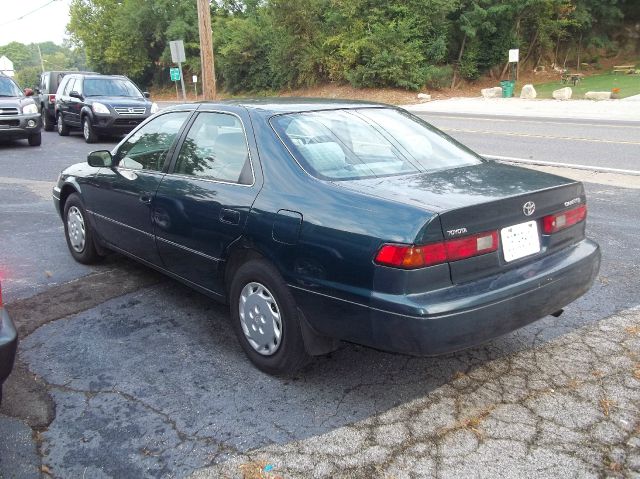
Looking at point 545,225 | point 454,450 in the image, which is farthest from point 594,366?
point 454,450

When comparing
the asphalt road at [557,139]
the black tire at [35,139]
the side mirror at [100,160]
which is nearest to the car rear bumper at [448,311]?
the side mirror at [100,160]

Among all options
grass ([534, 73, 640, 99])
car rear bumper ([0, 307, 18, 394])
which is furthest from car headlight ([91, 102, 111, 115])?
grass ([534, 73, 640, 99])

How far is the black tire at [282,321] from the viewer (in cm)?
315

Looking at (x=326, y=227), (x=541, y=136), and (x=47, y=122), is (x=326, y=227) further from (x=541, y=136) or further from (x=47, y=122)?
(x=47, y=122)

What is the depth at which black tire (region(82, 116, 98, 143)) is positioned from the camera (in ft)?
49.4

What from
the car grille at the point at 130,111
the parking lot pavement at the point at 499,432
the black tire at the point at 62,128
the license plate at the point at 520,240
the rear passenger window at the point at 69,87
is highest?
the rear passenger window at the point at 69,87

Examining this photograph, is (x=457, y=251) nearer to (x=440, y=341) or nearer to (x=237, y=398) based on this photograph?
(x=440, y=341)

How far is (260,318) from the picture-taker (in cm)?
338

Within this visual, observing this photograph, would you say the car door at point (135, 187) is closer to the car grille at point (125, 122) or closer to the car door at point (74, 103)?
the car grille at point (125, 122)

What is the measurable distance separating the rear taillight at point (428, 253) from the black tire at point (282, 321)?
2.17 ft

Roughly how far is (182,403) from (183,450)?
0.43m

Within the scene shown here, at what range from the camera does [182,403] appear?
316cm

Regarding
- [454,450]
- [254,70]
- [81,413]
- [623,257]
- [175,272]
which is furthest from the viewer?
[254,70]

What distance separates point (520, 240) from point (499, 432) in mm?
958
